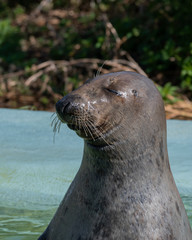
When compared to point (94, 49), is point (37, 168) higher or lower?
higher

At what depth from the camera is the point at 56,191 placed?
384 centimetres

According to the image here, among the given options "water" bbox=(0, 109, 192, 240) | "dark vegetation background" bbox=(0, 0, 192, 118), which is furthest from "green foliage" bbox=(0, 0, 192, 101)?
"water" bbox=(0, 109, 192, 240)

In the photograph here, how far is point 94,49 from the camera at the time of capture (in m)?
9.84

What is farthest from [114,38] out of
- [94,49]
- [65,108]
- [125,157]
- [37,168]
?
[65,108]

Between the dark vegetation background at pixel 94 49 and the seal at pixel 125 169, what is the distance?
499 centimetres

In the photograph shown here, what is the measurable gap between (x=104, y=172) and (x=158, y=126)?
0.99ft

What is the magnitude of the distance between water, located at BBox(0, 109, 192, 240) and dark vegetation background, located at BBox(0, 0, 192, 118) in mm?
2338

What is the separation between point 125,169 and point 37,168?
1894 millimetres

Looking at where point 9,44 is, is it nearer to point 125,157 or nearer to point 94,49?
point 94,49

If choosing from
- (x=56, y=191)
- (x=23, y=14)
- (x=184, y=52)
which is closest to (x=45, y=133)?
(x=56, y=191)

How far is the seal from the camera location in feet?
7.46

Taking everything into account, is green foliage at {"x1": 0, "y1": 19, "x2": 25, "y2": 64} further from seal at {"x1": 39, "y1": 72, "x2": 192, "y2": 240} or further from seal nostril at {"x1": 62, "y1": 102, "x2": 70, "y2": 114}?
seal nostril at {"x1": 62, "y1": 102, "x2": 70, "y2": 114}

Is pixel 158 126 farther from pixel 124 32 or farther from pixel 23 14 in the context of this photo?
pixel 23 14

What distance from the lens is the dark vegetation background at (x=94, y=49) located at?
328 inches
